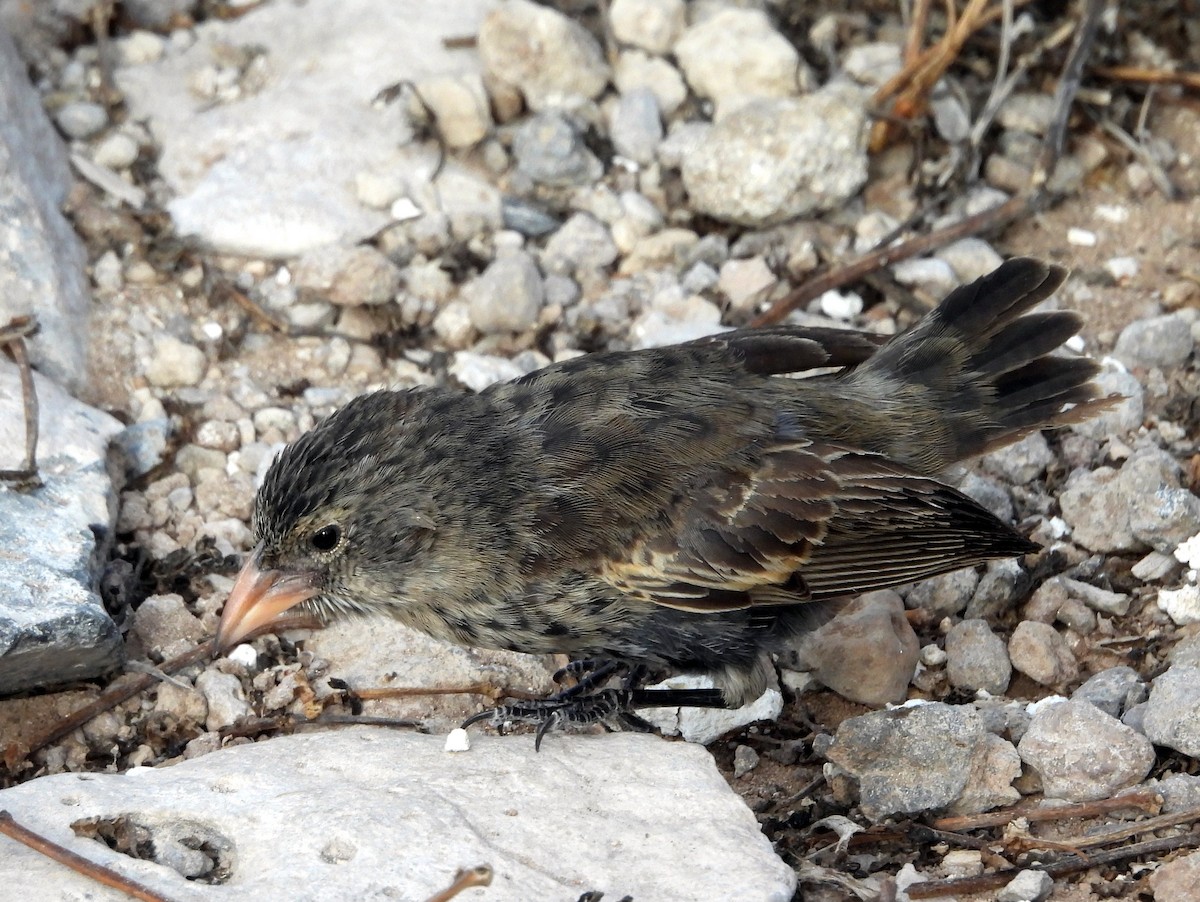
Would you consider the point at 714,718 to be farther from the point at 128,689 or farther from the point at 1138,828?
the point at 128,689

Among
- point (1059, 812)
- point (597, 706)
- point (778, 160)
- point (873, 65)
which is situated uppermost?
point (873, 65)

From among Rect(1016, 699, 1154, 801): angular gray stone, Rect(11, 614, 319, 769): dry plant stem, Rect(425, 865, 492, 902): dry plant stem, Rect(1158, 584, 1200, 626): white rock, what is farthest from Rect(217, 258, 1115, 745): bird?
Rect(425, 865, 492, 902): dry plant stem

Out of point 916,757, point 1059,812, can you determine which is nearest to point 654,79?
point 916,757

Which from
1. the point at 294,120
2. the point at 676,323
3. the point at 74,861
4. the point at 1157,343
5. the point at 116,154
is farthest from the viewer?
the point at 294,120

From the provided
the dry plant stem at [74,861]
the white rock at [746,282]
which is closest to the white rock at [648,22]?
the white rock at [746,282]

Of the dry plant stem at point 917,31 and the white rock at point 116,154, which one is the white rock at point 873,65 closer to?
the dry plant stem at point 917,31

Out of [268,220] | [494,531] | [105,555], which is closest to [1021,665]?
[494,531]

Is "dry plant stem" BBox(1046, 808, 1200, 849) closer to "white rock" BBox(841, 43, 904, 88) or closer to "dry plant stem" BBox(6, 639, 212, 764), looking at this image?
"dry plant stem" BBox(6, 639, 212, 764)
